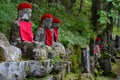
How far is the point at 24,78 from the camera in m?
6.63

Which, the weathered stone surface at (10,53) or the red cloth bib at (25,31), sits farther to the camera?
the red cloth bib at (25,31)

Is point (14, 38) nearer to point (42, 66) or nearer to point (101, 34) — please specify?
point (42, 66)

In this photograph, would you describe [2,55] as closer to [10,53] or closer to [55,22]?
[10,53]

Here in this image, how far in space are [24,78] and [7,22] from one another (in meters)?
3.96

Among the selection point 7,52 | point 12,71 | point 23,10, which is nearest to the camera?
point 12,71

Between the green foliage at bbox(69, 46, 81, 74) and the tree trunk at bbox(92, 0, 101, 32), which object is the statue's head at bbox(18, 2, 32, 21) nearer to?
the green foliage at bbox(69, 46, 81, 74)

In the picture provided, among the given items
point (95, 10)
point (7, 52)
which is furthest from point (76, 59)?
point (7, 52)

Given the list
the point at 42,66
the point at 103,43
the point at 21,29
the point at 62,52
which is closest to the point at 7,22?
the point at 62,52

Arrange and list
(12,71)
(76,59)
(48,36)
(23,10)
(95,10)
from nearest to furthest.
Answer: (12,71) → (23,10) → (48,36) → (76,59) → (95,10)

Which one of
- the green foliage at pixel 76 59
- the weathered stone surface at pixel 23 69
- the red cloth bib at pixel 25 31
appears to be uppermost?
the red cloth bib at pixel 25 31

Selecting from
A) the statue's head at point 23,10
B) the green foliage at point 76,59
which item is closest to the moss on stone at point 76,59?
the green foliage at point 76,59

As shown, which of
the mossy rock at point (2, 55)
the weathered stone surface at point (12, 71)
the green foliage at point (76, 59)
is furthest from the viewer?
the green foliage at point (76, 59)

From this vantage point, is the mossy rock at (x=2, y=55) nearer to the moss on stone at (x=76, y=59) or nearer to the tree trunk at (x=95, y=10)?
the moss on stone at (x=76, y=59)

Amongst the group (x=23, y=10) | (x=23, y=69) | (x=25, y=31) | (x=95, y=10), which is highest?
(x=95, y=10)
